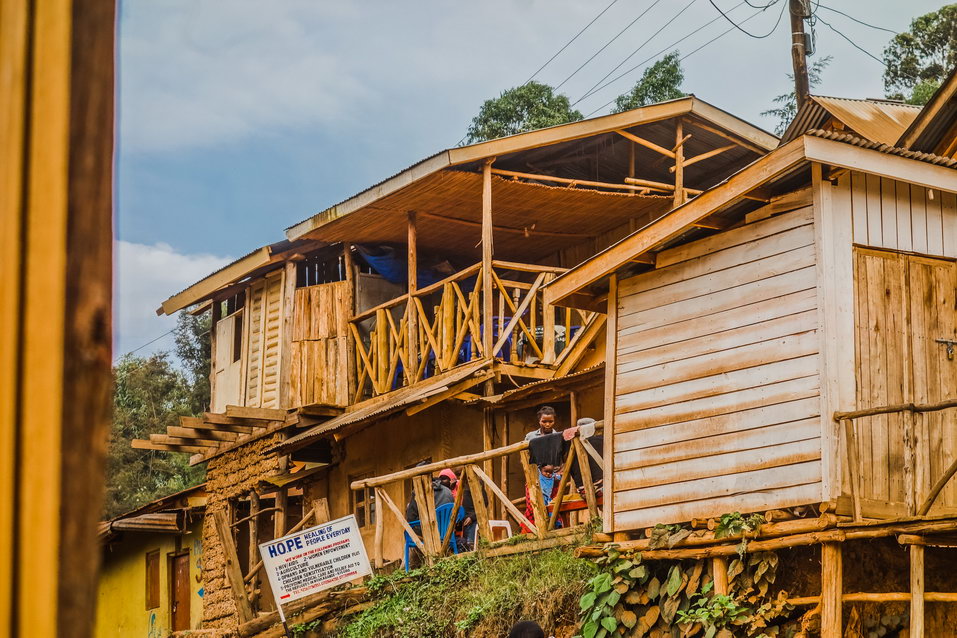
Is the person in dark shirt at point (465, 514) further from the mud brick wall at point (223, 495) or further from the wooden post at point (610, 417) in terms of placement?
the mud brick wall at point (223, 495)

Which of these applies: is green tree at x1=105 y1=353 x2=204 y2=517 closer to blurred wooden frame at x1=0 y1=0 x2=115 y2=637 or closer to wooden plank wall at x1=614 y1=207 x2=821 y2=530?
wooden plank wall at x1=614 y1=207 x2=821 y2=530

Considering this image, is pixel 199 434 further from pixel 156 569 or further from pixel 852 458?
pixel 852 458

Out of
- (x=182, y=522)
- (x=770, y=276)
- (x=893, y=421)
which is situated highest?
(x=770, y=276)

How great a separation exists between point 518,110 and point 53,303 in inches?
1130

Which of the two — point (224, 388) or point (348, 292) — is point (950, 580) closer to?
point (348, 292)

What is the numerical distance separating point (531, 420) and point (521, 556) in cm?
430

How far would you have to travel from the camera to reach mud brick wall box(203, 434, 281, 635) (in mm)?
18734

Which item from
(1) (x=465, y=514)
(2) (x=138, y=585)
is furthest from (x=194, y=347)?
(1) (x=465, y=514)

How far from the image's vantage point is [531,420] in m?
16.3

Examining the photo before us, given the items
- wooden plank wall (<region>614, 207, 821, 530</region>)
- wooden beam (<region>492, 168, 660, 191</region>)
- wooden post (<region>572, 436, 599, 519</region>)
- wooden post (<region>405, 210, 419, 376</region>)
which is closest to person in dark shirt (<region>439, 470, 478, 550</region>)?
wooden post (<region>572, 436, 599, 519</region>)

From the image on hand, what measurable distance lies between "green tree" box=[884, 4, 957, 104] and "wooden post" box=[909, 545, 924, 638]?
1834 cm

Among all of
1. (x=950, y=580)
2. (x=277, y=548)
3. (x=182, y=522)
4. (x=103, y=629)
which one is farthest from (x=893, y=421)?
(x=103, y=629)

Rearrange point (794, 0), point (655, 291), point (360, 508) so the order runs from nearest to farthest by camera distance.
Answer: point (655, 291) → point (360, 508) → point (794, 0)

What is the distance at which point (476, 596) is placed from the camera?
12.1 meters
